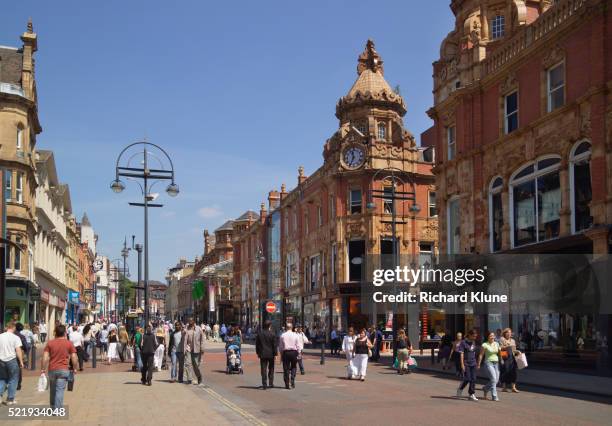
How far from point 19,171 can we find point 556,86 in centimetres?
3148

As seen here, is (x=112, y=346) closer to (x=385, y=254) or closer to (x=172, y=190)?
(x=172, y=190)

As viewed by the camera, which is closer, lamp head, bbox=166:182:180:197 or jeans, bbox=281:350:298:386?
jeans, bbox=281:350:298:386

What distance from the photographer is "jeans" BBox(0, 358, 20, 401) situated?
1417 cm

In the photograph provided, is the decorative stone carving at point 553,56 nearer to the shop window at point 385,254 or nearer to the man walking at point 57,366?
the man walking at point 57,366

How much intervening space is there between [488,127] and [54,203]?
151 ft

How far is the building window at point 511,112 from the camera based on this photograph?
30.3 meters

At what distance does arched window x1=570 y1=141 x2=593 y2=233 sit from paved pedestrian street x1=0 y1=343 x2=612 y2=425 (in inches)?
301

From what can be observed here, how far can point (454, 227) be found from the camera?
1404 inches

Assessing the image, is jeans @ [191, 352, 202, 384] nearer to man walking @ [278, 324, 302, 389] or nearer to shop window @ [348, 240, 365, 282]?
man walking @ [278, 324, 302, 389]

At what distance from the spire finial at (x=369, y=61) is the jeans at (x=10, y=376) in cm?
4641

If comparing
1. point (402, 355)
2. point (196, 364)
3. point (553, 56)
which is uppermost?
point (553, 56)

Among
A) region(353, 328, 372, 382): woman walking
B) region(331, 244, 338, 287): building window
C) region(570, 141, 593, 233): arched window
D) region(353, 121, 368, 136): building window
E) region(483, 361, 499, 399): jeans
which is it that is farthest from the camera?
region(353, 121, 368, 136): building window

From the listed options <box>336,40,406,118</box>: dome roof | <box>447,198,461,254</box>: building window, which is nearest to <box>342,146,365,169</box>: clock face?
<box>336,40,406,118</box>: dome roof

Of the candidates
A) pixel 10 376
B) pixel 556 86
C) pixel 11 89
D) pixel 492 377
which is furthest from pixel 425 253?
pixel 10 376
